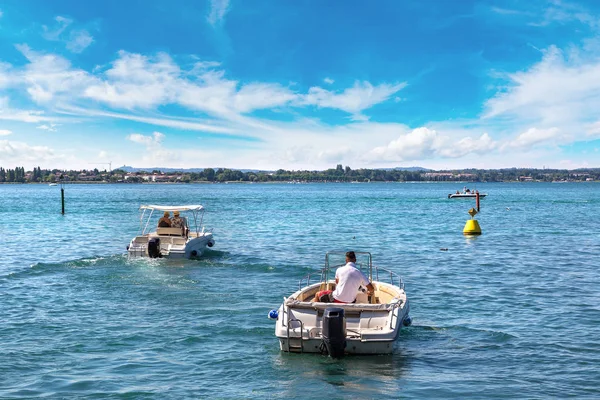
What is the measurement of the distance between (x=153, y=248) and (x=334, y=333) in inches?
815

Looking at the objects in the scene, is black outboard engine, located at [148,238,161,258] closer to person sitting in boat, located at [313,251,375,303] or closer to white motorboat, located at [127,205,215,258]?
white motorboat, located at [127,205,215,258]

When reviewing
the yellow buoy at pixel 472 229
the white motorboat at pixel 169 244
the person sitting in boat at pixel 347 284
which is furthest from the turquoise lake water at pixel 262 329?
the yellow buoy at pixel 472 229

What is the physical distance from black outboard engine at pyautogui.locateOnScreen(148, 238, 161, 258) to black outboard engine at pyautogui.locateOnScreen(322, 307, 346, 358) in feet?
66.9

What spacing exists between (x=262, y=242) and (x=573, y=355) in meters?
31.7

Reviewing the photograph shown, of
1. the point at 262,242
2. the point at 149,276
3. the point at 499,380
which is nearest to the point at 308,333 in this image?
the point at 499,380

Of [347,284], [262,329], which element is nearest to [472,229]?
[262,329]

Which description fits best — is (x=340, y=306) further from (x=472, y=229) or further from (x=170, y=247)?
(x=472, y=229)

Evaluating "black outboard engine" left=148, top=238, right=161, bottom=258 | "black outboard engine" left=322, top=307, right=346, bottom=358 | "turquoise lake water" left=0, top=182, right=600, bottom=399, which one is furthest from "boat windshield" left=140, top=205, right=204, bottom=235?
"black outboard engine" left=322, top=307, right=346, bottom=358

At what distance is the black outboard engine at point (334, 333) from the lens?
592 inches

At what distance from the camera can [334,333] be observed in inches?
592

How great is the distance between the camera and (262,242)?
46.7 meters

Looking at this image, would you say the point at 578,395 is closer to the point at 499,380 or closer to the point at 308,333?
the point at 499,380

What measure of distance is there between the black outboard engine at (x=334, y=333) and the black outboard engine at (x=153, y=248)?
2040cm

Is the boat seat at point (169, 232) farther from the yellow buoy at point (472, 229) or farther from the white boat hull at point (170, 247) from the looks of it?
the yellow buoy at point (472, 229)
